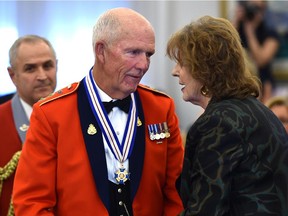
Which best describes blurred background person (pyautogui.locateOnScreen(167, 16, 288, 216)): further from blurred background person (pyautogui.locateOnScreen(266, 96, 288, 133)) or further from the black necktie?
blurred background person (pyautogui.locateOnScreen(266, 96, 288, 133))

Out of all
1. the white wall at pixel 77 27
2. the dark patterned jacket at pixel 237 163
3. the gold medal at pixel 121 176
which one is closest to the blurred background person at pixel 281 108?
the gold medal at pixel 121 176

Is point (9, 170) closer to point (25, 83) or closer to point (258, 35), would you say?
point (25, 83)

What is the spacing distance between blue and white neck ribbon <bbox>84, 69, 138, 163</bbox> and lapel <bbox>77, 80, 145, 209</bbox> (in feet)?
0.06

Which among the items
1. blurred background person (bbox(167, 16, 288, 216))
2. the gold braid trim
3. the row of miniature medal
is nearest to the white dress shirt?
the row of miniature medal

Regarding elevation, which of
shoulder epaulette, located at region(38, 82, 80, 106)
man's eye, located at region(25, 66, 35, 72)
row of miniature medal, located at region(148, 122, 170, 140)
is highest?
shoulder epaulette, located at region(38, 82, 80, 106)

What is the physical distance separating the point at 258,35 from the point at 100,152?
417 centimetres

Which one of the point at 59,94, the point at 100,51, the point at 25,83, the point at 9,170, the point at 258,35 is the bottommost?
the point at 258,35

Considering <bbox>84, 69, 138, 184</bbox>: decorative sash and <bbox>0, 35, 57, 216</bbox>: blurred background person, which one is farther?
<bbox>0, 35, 57, 216</bbox>: blurred background person

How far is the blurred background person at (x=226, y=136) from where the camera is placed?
2018 mm

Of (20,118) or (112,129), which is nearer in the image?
(112,129)

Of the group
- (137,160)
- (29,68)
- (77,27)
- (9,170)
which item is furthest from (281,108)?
(77,27)

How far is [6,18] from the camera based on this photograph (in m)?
5.85

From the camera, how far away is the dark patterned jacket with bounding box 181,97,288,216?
2012 mm

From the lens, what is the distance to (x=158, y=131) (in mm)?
2537
